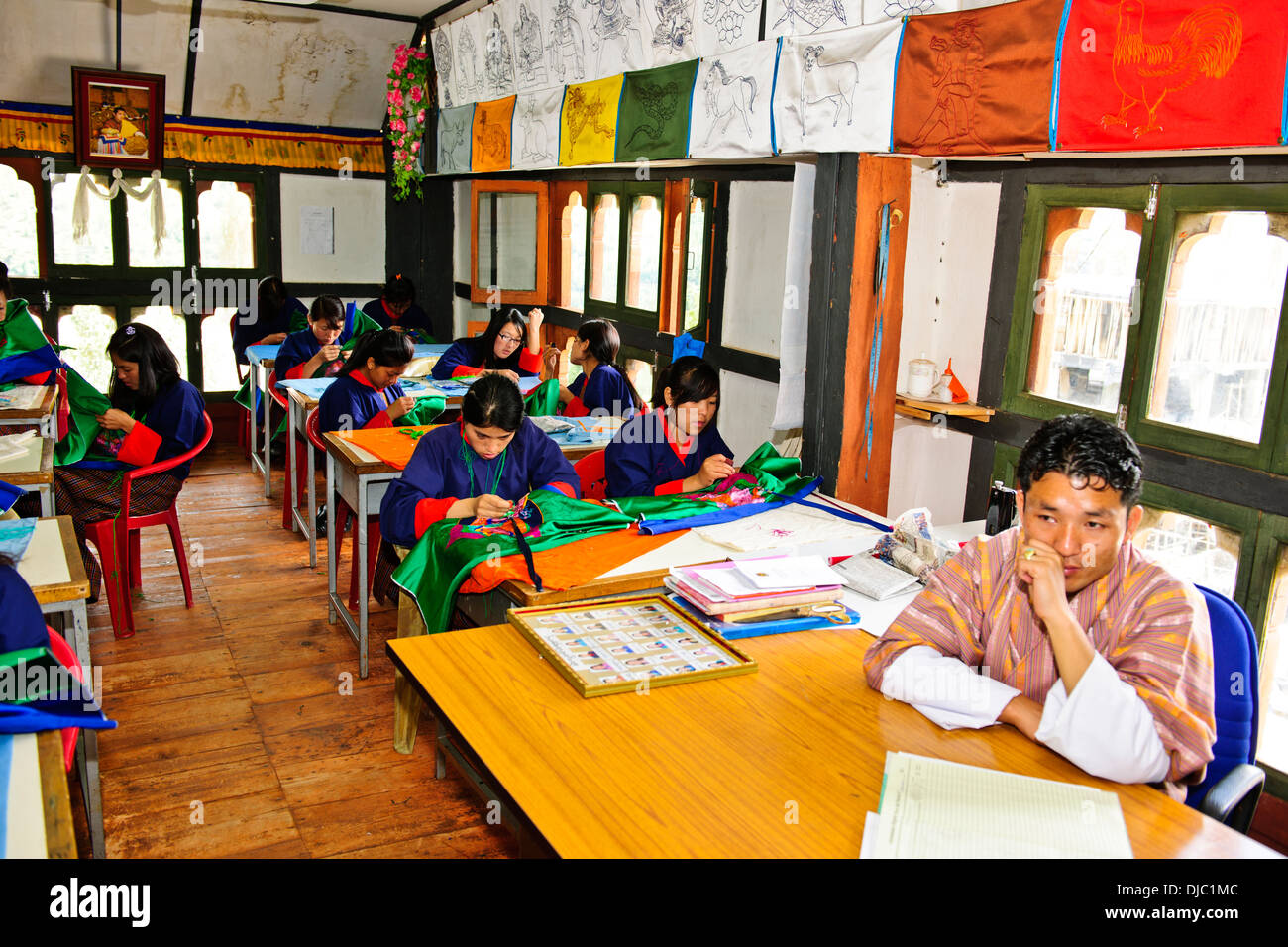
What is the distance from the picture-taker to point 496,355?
5855 mm

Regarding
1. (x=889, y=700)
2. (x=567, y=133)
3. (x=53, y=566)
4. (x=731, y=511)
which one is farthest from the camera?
(x=567, y=133)

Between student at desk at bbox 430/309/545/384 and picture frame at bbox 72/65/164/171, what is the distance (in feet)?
9.26

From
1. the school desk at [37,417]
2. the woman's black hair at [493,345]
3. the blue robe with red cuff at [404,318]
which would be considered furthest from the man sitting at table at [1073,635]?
the blue robe with red cuff at [404,318]

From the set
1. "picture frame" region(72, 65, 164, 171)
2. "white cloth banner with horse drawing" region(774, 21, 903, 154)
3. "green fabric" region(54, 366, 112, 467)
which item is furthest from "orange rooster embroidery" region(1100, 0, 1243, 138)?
"picture frame" region(72, 65, 164, 171)

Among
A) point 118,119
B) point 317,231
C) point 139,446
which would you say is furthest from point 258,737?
point 317,231

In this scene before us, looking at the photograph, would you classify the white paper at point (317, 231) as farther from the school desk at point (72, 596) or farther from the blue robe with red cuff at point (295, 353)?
the school desk at point (72, 596)

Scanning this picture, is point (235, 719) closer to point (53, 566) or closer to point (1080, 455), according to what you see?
point (53, 566)

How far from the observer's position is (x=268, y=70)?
705cm

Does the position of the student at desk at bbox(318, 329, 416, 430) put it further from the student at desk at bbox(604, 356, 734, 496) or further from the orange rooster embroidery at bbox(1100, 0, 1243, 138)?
the orange rooster embroidery at bbox(1100, 0, 1243, 138)

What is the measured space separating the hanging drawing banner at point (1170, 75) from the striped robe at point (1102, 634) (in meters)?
1.12

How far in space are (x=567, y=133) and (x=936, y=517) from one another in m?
2.71

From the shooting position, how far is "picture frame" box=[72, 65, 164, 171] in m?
6.53

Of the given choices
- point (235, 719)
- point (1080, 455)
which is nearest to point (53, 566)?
point (235, 719)
